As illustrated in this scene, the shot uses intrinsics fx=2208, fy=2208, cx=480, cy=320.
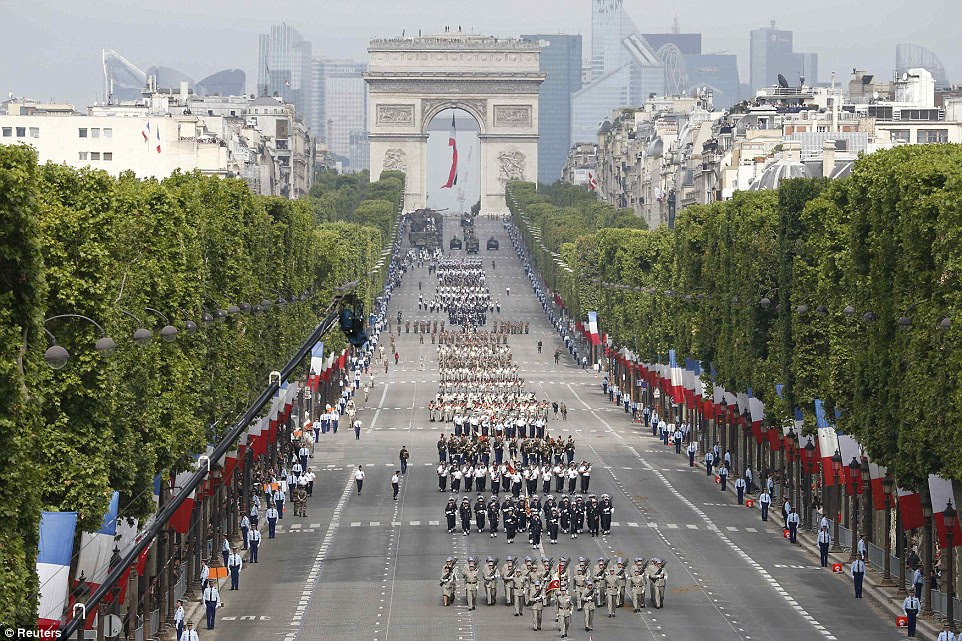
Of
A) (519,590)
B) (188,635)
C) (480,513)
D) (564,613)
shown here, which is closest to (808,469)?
(480,513)

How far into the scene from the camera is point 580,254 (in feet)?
599

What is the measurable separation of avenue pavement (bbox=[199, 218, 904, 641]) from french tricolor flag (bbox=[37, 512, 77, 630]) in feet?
54.5

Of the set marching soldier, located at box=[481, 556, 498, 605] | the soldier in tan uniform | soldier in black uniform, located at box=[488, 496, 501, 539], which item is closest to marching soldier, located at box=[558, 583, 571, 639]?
the soldier in tan uniform

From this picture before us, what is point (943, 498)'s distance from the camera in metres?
58.0

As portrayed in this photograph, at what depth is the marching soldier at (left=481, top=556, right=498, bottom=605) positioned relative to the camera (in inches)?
2420

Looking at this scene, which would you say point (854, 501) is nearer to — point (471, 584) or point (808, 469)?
point (808, 469)

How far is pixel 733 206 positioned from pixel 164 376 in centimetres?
4729

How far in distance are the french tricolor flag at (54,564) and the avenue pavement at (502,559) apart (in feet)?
54.5

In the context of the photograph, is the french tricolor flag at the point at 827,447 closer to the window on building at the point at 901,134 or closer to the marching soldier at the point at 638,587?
the marching soldier at the point at 638,587

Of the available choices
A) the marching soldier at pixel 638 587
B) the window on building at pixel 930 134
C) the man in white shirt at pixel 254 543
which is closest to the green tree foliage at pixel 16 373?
the marching soldier at pixel 638 587

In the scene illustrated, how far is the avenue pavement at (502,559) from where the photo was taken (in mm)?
57500

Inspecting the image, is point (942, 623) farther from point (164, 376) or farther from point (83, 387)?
point (83, 387)

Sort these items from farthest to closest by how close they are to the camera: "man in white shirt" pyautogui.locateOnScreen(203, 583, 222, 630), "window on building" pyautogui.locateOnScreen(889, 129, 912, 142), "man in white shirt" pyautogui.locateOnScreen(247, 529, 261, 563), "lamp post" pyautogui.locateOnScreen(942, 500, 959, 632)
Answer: "window on building" pyautogui.locateOnScreen(889, 129, 912, 142) < "man in white shirt" pyautogui.locateOnScreen(247, 529, 261, 563) < "man in white shirt" pyautogui.locateOnScreen(203, 583, 222, 630) < "lamp post" pyautogui.locateOnScreen(942, 500, 959, 632)

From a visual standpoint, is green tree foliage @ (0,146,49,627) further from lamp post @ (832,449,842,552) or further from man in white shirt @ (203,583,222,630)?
lamp post @ (832,449,842,552)
